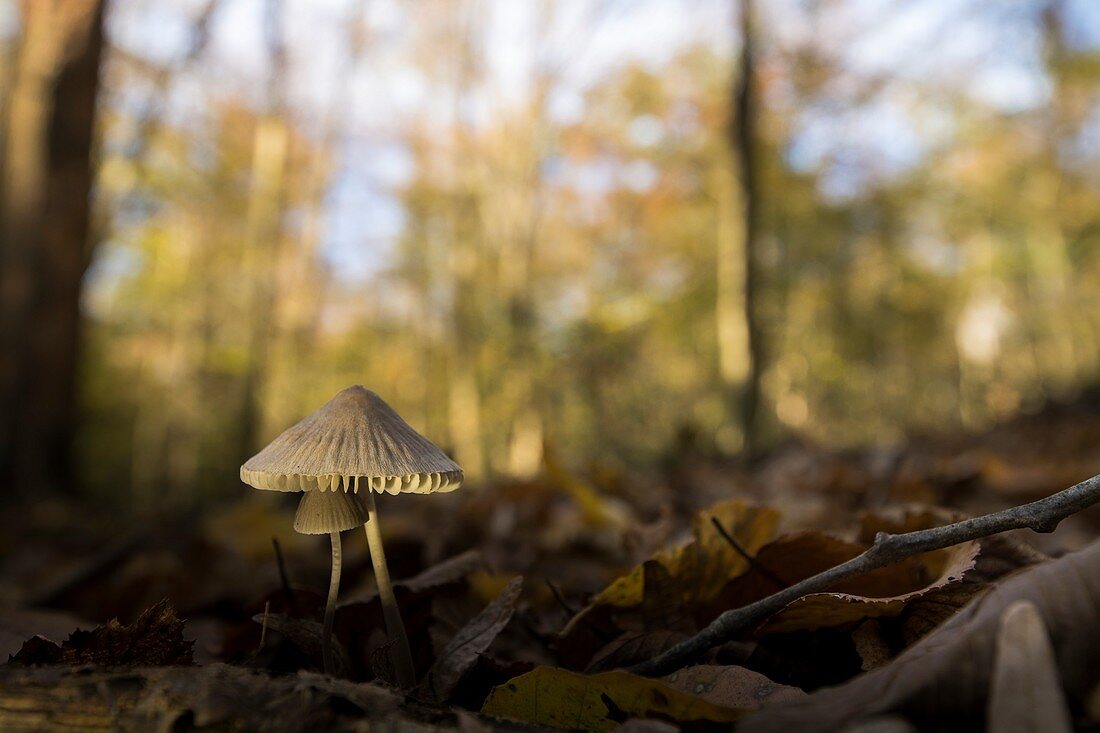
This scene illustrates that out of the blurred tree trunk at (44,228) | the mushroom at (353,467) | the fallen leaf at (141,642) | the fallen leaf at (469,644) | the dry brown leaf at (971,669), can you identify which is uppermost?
the blurred tree trunk at (44,228)

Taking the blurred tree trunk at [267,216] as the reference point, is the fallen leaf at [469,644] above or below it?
below

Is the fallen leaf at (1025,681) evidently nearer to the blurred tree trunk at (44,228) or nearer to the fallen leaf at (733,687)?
the fallen leaf at (733,687)

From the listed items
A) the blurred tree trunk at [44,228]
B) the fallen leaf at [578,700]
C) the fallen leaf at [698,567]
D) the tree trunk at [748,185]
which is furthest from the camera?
the tree trunk at [748,185]

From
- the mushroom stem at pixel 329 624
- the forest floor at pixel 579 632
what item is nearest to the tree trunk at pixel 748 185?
the forest floor at pixel 579 632

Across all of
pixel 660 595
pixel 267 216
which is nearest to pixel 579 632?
pixel 660 595

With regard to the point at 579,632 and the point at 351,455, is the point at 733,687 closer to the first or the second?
the point at 579,632

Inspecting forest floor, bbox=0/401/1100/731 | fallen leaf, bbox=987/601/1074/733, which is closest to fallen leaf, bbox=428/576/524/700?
forest floor, bbox=0/401/1100/731

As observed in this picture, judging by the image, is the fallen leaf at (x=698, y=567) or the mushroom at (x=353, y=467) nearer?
the mushroom at (x=353, y=467)

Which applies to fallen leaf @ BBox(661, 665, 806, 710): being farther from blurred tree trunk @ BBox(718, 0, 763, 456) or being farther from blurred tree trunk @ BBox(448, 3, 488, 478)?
blurred tree trunk @ BBox(448, 3, 488, 478)
